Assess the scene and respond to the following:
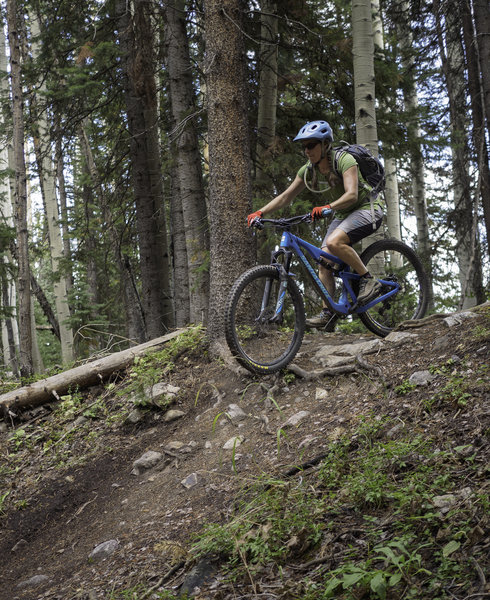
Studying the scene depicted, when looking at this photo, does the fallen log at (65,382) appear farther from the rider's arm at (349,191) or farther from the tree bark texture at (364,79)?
the tree bark texture at (364,79)

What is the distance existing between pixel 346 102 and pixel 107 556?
8.22 meters

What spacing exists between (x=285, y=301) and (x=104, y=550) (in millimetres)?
3150

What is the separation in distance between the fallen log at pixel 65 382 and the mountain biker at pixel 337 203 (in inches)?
111

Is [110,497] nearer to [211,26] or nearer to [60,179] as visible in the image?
[211,26]

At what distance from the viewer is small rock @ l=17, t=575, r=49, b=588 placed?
163 inches

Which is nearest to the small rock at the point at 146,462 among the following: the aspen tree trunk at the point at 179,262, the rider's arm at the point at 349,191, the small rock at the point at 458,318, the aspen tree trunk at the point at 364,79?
the rider's arm at the point at 349,191

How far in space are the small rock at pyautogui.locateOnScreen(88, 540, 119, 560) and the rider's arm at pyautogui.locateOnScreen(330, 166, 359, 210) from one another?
3651 millimetres

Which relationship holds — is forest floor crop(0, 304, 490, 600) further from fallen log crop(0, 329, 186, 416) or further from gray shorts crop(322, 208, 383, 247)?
gray shorts crop(322, 208, 383, 247)

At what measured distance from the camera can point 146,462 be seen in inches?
214

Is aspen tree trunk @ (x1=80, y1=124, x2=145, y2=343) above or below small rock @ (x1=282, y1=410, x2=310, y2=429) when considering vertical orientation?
above

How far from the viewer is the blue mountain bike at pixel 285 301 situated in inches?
220

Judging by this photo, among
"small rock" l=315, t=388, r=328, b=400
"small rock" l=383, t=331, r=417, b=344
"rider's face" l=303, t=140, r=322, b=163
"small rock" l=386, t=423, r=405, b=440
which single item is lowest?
"small rock" l=386, t=423, r=405, b=440

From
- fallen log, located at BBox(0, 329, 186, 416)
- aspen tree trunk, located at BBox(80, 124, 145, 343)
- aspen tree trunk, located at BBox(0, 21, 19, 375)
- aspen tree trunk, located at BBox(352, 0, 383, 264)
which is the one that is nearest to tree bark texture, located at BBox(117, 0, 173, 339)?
aspen tree trunk, located at BBox(80, 124, 145, 343)

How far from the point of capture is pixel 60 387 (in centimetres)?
738
